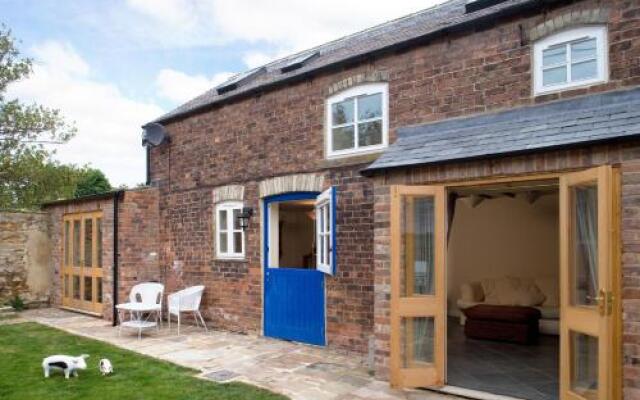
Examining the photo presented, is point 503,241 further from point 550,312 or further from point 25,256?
point 25,256

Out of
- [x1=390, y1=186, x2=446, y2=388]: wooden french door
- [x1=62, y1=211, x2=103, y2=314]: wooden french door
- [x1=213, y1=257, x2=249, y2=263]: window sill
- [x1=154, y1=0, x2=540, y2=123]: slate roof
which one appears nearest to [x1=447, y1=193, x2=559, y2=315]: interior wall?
[x1=154, y1=0, x2=540, y2=123]: slate roof

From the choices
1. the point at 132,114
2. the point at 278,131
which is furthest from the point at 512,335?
the point at 132,114

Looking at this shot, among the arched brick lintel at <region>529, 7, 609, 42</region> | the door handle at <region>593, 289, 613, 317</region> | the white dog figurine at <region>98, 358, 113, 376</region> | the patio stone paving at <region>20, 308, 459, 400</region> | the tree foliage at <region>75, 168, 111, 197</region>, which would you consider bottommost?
the patio stone paving at <region>20, 308, 459, 400</region>

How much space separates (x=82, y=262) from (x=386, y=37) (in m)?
8.23

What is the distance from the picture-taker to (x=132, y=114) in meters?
27.9

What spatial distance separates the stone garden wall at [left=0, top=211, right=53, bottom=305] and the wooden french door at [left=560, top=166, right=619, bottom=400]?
11772 millimetres

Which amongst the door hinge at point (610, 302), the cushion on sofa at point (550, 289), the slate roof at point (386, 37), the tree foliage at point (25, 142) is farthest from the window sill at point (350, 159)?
the tree foliage at point (25, 142)

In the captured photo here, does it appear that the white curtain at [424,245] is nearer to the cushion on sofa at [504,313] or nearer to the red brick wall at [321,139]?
the red brick wall at [321,139]

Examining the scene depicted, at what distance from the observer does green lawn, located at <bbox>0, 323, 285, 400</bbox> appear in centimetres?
503

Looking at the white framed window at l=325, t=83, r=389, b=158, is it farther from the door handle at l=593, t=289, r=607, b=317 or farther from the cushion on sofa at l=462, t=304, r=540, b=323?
the door handle at l=593, t=289, r=607, b=317

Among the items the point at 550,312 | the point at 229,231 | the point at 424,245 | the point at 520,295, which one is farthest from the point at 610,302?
the point at 229,231

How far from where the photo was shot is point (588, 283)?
13.6 feet

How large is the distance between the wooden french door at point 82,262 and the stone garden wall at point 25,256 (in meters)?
0.80

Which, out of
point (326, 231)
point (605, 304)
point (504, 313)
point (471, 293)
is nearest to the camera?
point (605, 304)
